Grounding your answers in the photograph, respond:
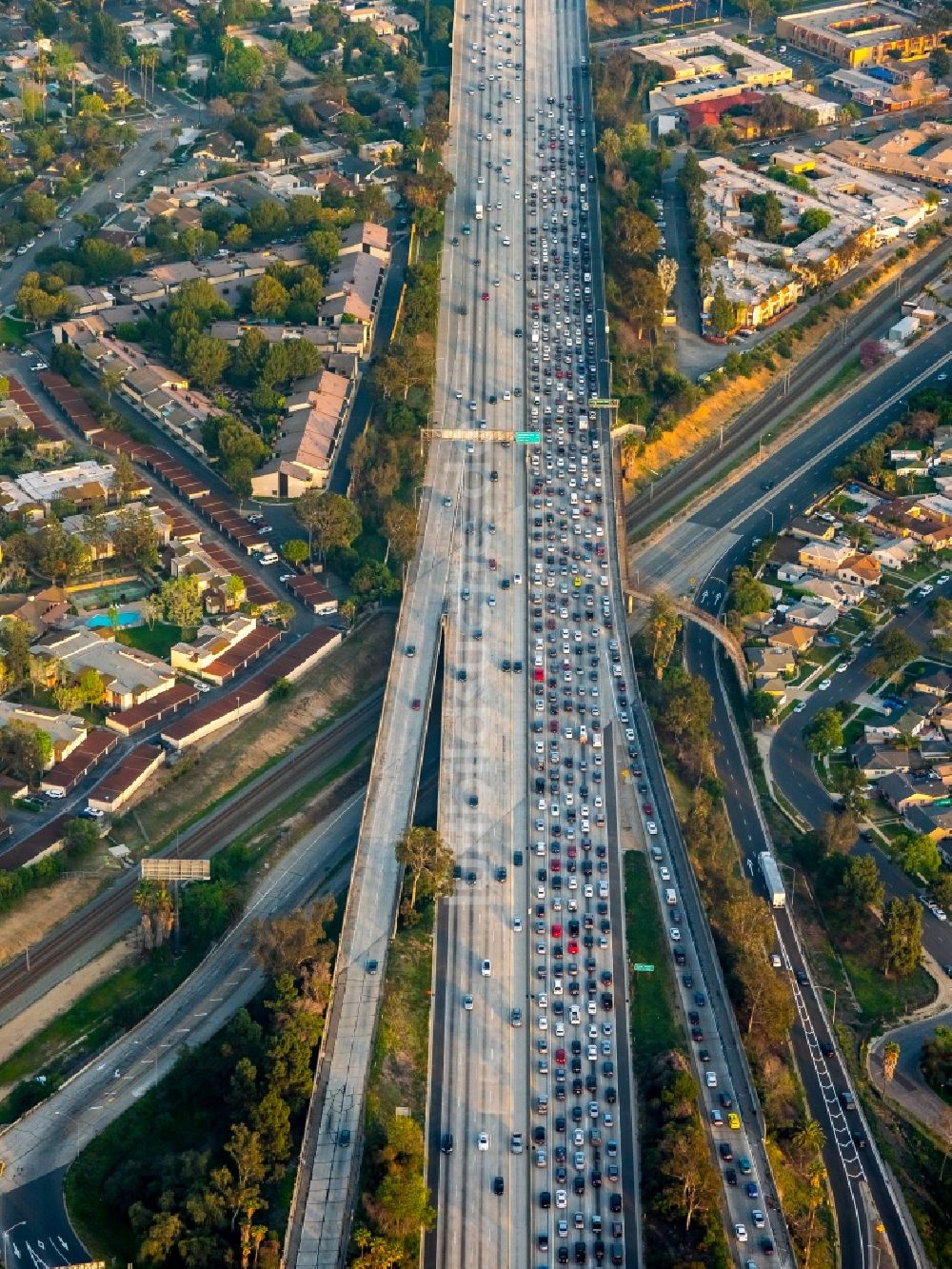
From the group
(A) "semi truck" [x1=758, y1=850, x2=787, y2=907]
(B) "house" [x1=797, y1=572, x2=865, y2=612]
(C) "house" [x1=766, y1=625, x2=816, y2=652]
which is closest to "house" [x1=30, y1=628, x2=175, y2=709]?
(A) "semi truck" [x1=758, y1=850, x2=787, y2=907]

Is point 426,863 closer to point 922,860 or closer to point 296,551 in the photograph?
point 922,860

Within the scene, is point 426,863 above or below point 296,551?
above

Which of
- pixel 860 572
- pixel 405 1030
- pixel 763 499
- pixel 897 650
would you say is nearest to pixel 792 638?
pixel 897 650

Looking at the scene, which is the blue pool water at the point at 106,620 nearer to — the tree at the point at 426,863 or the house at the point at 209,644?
the house at the point at 209,644

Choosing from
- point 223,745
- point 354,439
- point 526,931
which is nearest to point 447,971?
point 526,931

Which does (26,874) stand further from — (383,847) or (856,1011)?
(856,1011)

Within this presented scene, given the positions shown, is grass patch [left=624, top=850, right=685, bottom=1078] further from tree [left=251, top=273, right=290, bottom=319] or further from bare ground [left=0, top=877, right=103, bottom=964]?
tree [left=251, top=273, right=290, bottom=319]
